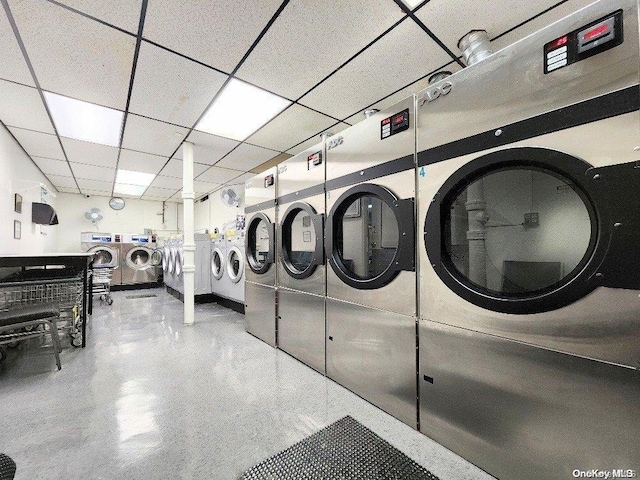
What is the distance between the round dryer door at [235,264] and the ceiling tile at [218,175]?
1856mm

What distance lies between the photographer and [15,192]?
366 centimetres

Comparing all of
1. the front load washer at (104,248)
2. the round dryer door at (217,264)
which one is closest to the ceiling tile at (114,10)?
the round dryer door at (217,264)

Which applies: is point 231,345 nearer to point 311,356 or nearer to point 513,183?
point 311,356

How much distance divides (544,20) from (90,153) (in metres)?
5.78

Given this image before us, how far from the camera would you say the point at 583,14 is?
1.02 m

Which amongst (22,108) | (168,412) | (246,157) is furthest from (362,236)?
(22,108)

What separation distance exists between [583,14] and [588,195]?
69 centimetres

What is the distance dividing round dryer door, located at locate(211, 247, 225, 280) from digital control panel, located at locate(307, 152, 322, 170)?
2.94m

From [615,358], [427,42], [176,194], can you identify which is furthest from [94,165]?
[615,358]

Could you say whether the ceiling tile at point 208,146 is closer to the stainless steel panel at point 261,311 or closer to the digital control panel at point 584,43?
the stainless steel panel at point 261,311

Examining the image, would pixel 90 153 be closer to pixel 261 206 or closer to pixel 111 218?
pixel 261 206

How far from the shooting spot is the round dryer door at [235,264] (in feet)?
13.7

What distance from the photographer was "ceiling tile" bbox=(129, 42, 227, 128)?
217 centimetres

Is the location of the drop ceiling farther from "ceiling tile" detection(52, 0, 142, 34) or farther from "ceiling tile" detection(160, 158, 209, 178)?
"ceiling tile" detection(160, 158, 209, 178)
